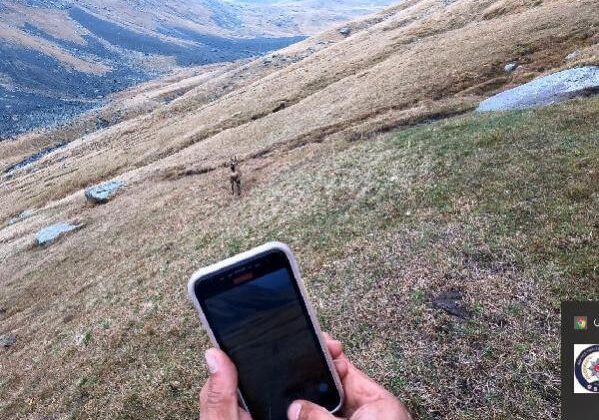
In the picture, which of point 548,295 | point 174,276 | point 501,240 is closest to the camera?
point 548,295

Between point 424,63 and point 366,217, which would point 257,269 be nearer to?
point 366,217

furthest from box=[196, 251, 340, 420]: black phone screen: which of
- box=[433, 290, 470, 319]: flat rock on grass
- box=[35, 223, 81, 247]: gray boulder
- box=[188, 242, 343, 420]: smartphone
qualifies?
box=[35, 223, 81, 247]: gray boulder

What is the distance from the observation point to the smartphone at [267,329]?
599cm

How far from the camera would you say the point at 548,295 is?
12.1 meters

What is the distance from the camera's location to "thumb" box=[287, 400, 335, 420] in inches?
210

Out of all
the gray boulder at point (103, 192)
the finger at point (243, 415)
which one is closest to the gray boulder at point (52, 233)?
the gray boulder at point (103, 192)

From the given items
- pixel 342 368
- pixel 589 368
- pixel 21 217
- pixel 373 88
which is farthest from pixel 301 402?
pixel 21 217

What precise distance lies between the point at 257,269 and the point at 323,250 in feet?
44.0

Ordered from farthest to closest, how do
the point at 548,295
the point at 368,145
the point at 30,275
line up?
1. the point at 30,275
2. the point at 368,145
3. the point at 548,295

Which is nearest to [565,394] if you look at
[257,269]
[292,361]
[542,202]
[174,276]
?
[292,361]

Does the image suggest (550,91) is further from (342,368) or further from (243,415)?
(243,415)

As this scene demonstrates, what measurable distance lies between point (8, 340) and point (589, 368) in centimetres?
2560

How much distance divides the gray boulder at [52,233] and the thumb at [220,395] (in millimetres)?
38318

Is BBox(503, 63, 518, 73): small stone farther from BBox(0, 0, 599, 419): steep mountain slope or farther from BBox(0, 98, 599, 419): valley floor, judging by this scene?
BBox(0, 98, 599, 419): valley floor
